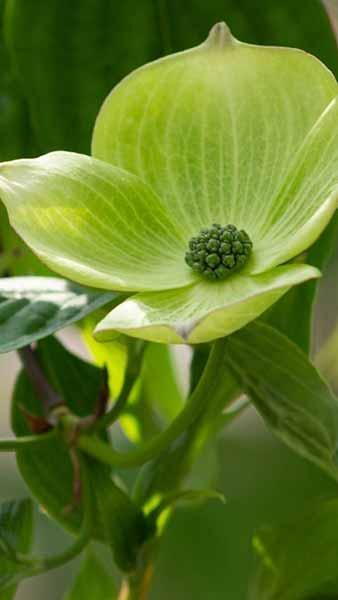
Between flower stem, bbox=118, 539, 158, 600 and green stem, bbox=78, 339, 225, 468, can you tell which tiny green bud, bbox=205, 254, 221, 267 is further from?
flower stem, bbox=118, 539, 158, 600

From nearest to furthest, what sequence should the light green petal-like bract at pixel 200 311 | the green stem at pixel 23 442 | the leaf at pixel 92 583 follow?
the light green petal-like bract at pixel 200 311, the green stem at pixel 23 442, the leaf at pixel 92 583

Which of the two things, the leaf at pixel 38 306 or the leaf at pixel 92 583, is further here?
the leaf at pixel 92 583

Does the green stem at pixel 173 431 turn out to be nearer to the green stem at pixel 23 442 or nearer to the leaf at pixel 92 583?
the green stem at pixel 23 442

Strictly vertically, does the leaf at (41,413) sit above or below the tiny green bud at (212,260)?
below

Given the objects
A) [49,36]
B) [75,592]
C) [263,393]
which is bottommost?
[75,592]

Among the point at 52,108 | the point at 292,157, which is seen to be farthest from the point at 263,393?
the point at 52,108

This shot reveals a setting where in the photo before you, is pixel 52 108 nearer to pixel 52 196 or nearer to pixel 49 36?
pixel 49 36

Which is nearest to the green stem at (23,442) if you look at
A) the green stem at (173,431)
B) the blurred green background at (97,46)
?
the green stem at (173,431)
